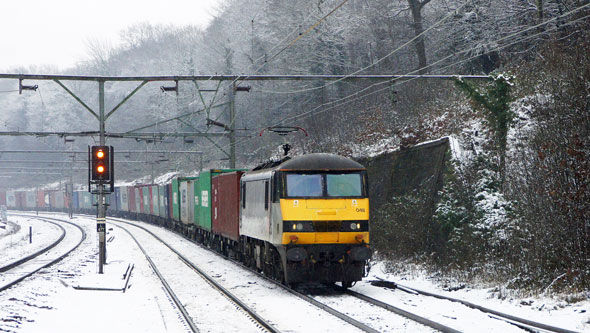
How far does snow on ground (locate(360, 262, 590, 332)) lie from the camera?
10.3 m

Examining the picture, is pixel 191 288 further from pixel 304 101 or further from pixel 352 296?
pixel 304 101

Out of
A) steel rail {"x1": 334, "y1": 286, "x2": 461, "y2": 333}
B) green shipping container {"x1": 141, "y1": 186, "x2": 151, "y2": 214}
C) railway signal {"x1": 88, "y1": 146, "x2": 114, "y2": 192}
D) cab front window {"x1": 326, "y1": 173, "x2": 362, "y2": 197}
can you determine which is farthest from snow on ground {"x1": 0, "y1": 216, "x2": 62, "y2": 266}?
steel rail {"x1": 334, "y1": 286, "x2": 461, "y2": 333}

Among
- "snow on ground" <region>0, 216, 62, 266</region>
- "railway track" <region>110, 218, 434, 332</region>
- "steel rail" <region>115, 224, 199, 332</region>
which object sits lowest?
"railway track" <region>110, 218, 434, 332</region>

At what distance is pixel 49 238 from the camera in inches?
1642

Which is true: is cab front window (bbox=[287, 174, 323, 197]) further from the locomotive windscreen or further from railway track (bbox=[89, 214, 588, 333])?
railway track (bbox=[89, 214, 588, 333])

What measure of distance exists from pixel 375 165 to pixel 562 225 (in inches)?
497

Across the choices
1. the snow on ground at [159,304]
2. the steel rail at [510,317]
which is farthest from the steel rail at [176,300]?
the steel rail at [510,317]

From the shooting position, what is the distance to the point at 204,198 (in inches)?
1155

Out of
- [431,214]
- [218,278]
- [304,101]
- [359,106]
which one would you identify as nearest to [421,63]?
[359,106]

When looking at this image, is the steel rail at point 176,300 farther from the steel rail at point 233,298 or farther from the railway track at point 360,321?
the railway track at point 360,321

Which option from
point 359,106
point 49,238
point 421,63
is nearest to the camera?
point 421,63

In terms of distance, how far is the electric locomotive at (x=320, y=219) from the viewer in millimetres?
15031

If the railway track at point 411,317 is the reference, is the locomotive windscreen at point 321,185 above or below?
above

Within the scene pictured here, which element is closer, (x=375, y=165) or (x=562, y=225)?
(x=562, y=225)
